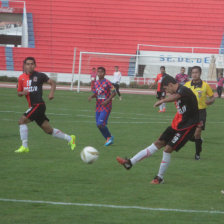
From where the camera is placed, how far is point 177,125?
7984 mm

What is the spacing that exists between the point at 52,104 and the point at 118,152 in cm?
1244

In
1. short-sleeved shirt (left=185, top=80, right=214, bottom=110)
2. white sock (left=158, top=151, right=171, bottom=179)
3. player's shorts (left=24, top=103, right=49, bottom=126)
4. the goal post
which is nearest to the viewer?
white sock (left=158, top=151, right=171, bottom=179)

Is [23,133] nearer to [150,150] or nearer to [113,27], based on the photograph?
[150,150]

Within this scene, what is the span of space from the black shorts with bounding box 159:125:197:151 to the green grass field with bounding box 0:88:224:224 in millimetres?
629

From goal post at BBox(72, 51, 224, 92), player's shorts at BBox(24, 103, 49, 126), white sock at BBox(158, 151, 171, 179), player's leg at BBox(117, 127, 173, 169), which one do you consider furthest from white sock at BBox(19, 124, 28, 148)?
goal post at BBox(72, 51, 224, 92)

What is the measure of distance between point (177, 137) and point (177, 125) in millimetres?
223

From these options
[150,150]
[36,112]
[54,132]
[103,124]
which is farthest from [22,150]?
[150,150]

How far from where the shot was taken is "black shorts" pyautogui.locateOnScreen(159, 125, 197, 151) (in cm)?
785

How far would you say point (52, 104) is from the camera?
23.0 meters

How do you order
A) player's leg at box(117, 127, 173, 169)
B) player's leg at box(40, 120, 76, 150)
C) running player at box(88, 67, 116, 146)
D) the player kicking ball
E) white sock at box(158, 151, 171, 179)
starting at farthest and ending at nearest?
running player at box(88, 67, 116, 146)
player's leg at box(40, 120, 76, 150)
player's leg at box(117, 127, 173, 169)
white sock at box(158, 151, 171, 179)
the player kicking ball

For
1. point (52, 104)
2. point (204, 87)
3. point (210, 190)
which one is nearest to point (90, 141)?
point (204, 87)

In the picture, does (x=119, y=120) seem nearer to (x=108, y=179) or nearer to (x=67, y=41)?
(x=108, y=179)

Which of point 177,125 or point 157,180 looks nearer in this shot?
point 157,180

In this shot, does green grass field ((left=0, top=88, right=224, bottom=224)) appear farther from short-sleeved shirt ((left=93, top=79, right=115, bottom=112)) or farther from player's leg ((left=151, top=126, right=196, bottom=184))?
short-sleeved shirt ((left=93, top=79, right=115, bottom=112))
